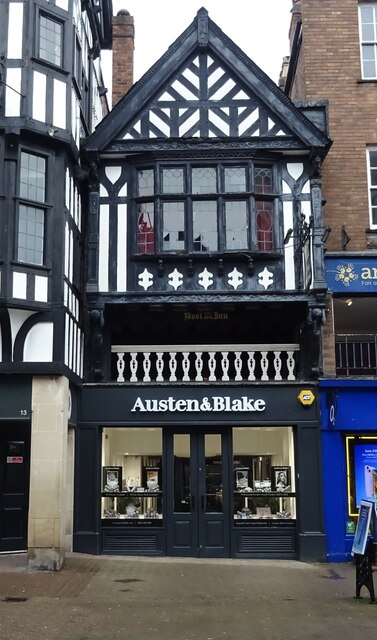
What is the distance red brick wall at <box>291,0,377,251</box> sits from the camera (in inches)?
632

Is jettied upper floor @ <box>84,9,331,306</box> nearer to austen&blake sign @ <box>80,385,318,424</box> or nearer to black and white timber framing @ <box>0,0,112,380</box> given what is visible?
black and white timber framing @ <box>0,0,112,380</box>

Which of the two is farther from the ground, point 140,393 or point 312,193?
point 312,193

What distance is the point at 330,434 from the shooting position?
588 inches

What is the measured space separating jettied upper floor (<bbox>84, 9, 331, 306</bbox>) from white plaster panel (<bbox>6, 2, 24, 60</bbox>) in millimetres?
2397

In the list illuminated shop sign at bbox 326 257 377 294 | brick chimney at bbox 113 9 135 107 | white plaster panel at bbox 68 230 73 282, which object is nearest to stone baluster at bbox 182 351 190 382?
white plaster panel at bbox 68 230 73 282

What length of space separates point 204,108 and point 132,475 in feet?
25.9

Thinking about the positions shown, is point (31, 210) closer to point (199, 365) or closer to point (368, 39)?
point (199, 365)

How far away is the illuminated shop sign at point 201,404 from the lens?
1510 centimetres

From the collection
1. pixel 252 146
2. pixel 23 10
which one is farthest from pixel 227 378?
pixel 23 10

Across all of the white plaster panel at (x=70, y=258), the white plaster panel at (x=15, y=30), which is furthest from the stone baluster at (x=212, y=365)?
the white plaster panel at (x=15, y=30)

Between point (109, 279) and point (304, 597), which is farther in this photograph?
point (109, 279)

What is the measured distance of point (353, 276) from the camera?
15.5 meters

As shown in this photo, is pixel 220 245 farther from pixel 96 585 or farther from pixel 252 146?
pixel 96 585

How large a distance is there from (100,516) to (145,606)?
4.86 metres
